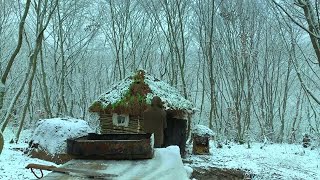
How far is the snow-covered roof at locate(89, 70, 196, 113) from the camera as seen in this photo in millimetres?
13164

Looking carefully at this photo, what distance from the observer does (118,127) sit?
13586mm

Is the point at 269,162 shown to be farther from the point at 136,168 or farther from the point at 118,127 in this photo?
the point at 136,168

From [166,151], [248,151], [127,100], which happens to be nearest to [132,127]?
[127,100]

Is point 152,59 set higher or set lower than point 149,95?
higher

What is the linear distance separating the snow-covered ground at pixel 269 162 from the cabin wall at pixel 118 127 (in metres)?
2.01

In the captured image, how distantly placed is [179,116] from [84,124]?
357 centimetres

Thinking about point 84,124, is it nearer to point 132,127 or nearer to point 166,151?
point 132,127

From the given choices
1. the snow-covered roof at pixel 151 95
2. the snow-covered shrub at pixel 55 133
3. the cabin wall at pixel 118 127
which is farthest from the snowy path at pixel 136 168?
the cabin wall at pixel 118 127

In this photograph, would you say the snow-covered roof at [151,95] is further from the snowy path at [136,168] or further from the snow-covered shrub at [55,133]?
the snowy path at [136,168]

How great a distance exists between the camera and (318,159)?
14023 mm

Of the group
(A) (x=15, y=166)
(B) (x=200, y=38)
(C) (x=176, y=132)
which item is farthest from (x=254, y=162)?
(B) (x=200, y=38)

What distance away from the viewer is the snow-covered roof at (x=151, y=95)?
518 inches

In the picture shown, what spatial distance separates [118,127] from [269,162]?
5.22m

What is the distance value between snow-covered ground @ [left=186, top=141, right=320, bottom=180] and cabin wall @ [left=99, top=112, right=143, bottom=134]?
2.01 metres
